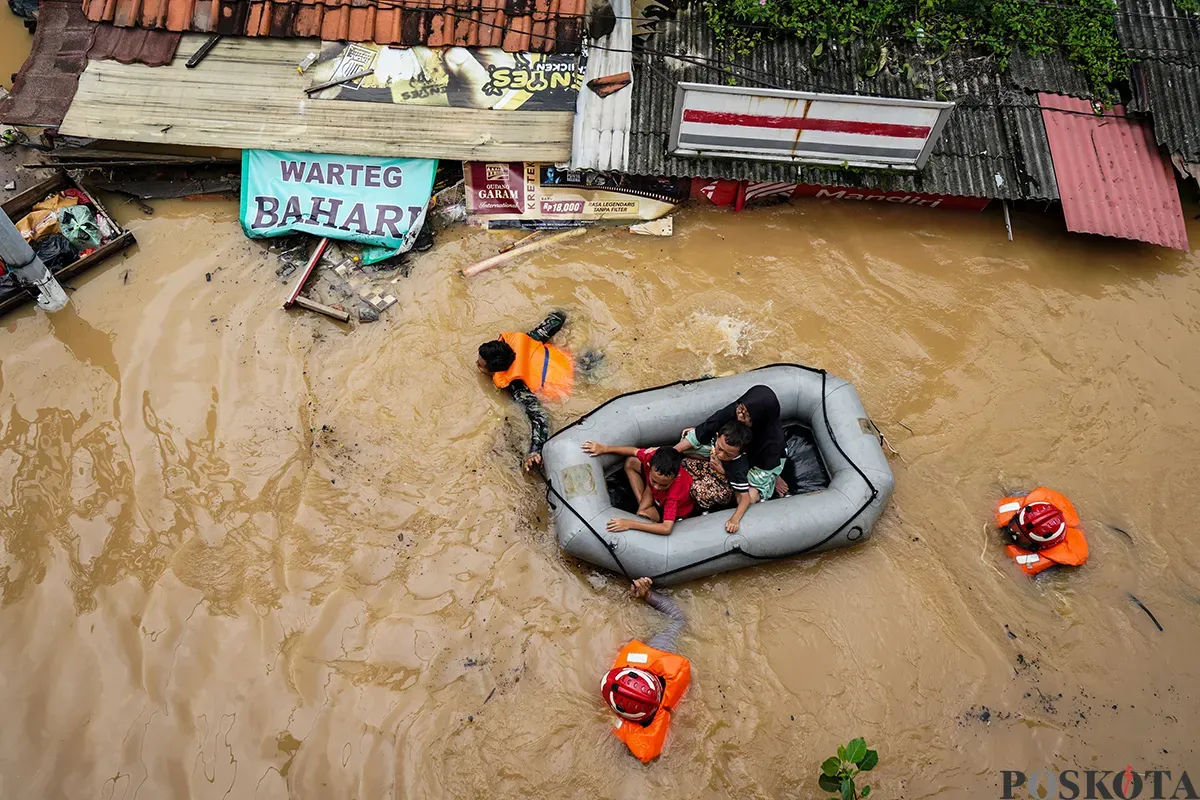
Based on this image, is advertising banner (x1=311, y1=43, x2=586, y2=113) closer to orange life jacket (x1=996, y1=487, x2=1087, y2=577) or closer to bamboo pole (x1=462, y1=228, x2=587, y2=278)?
bamboo pole (x1=462, y1=228, x2=587, y2=278)

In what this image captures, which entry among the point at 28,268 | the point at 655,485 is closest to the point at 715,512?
the point at 655,485

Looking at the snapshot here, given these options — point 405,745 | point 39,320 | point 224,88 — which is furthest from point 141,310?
point 405,745

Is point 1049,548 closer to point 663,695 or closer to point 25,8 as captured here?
point 663,695

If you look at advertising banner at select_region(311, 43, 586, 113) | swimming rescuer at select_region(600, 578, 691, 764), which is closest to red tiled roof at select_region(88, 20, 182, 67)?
advertising banner at select_region(311, 43, 586, 113)

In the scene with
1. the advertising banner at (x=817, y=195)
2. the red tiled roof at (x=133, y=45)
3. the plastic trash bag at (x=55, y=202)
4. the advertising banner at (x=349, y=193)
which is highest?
the red tiled roof at (x=133, y=45)

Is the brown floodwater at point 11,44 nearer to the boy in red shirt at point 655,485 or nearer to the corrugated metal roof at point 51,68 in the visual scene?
the corrugated metal roof at point 51,68

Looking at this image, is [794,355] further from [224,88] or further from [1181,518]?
[224,88]

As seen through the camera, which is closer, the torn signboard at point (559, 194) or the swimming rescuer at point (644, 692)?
the swimming rescuer at point (644, 692)

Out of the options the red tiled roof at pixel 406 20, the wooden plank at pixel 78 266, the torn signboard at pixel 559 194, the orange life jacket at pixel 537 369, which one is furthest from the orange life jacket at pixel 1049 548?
the wooden plank at pixel 78 266
